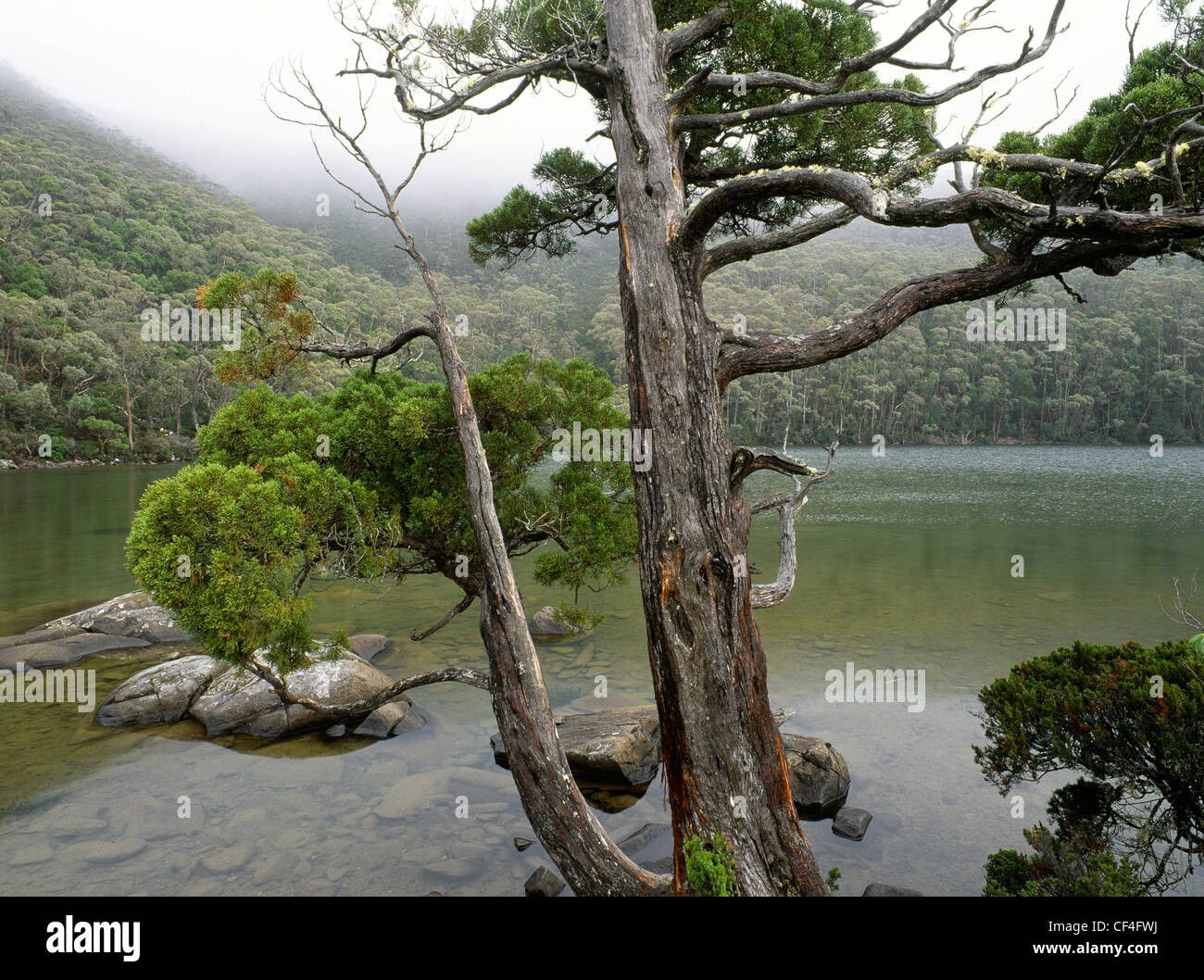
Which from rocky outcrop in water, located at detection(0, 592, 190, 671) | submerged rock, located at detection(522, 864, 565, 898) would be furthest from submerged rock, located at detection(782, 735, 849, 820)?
rocky outcrop in water, located at detection(0, 592, 190, 671)

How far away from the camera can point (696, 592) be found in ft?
13.1

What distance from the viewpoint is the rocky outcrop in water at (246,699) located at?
864cm

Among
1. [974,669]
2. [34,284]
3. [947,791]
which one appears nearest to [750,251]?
[947,791]

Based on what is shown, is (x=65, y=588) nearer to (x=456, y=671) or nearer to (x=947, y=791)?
(x=456, y=671)

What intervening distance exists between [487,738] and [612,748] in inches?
78.1

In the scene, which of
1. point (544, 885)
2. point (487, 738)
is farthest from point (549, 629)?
point (544, 885)

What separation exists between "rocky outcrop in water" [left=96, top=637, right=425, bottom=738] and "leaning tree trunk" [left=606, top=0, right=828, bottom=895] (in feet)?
19.0

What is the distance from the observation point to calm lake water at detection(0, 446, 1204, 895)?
5.96 metres

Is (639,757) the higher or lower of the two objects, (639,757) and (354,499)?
the lower

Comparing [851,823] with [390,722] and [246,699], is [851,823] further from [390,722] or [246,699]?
[246,699]
